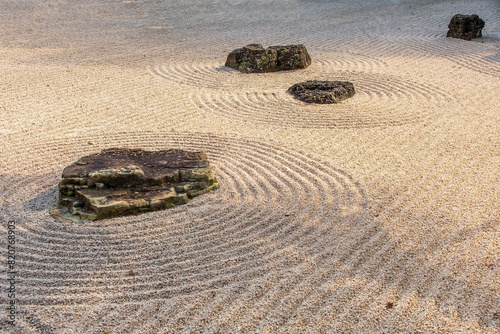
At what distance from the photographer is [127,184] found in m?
5.38

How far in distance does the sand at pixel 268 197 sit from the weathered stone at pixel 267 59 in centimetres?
28

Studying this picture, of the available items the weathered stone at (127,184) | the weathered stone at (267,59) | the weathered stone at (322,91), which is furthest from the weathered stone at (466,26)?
the weathered stone at (127,184)

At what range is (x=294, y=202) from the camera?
5355 mm

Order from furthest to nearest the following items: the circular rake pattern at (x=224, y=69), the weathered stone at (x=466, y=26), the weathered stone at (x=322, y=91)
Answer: the weathered stone at (x=466, y=26), the circular rake pattern at (x=224, y=69), the weathered stone at (x=322, y=91)

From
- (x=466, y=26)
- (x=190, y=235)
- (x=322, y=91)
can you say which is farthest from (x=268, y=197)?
(x=466, y=26)

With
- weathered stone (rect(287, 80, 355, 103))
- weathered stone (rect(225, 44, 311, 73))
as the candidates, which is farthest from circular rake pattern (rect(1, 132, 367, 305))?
weathered stone (rect(225, 44, 311, 73))

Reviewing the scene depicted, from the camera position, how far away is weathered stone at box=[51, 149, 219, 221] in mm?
5105

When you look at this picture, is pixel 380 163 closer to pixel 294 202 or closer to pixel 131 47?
pixel 294 202

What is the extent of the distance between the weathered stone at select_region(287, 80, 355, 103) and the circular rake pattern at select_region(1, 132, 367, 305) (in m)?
2.78

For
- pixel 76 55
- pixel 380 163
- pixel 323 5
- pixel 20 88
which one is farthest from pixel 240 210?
pixel 323 5

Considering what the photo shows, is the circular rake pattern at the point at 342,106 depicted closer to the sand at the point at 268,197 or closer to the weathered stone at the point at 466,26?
the sand at the point at 268,197

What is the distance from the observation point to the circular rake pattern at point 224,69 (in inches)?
395

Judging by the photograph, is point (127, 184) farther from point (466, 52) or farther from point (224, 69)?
point (466, 52)

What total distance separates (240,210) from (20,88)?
6014mm
